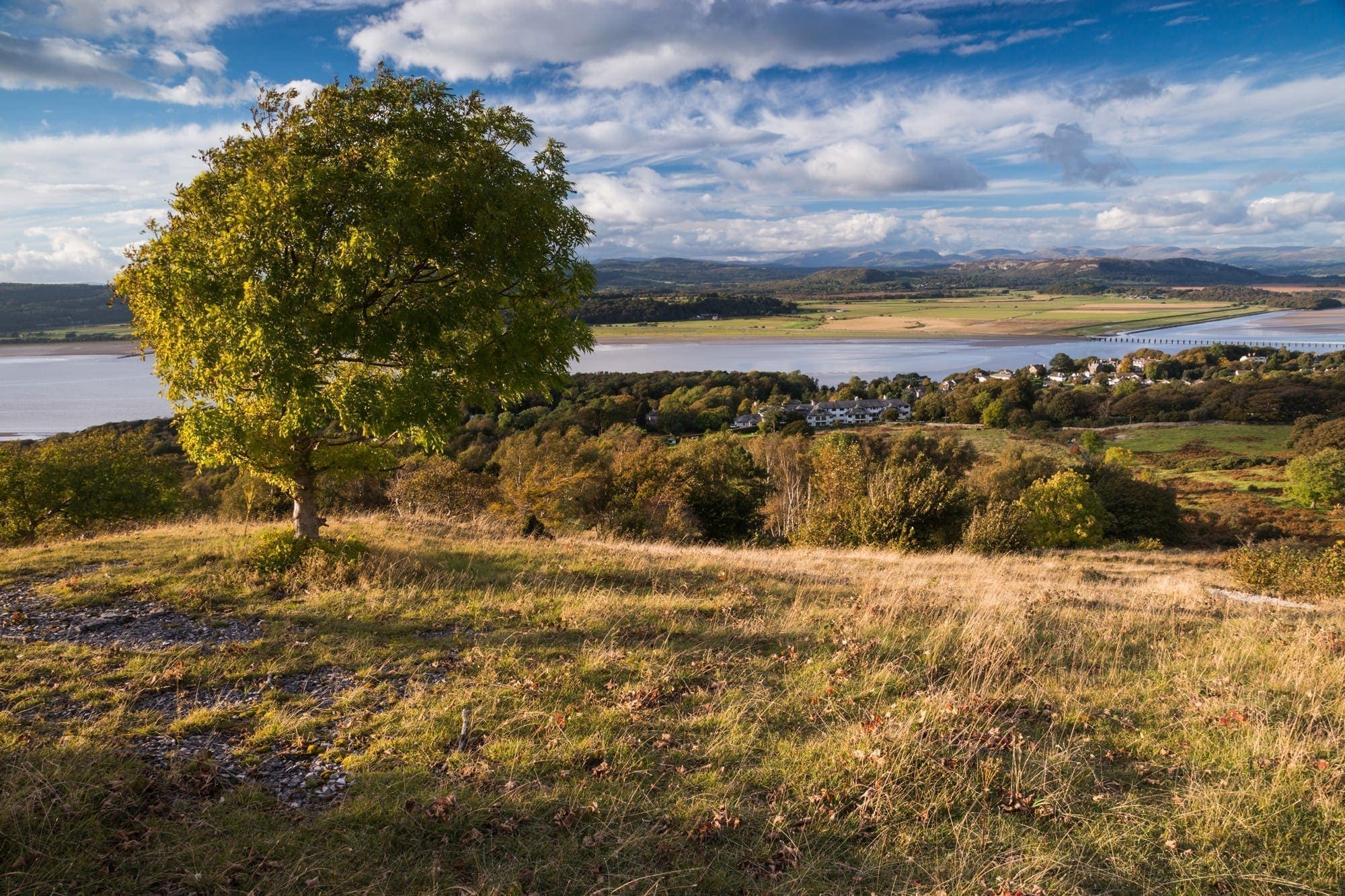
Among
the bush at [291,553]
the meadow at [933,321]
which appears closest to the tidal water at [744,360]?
the meadow at [933,321]

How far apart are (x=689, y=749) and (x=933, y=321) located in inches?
6859

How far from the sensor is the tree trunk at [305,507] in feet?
31.6

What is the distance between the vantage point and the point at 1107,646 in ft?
22.9

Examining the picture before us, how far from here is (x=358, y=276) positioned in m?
7.45

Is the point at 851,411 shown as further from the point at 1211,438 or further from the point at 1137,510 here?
the point at 1137,510

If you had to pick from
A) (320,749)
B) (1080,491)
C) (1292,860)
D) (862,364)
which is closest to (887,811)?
(1292,860)

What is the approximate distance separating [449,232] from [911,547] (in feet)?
56.8

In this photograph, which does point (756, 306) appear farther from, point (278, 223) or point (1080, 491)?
point (278, 223)

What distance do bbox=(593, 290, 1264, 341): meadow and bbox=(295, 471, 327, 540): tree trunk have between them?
114m

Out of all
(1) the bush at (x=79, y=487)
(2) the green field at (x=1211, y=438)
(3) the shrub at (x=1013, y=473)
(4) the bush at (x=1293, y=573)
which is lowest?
(2) the green field at (x=1211, y=438)

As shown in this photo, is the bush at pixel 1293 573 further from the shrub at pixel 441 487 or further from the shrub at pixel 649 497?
the shrub at pixel 441 487

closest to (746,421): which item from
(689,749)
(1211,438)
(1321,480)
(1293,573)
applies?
(1211,438)

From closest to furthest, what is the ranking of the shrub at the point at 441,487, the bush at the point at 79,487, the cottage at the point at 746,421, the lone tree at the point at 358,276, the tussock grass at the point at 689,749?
1. the tussock grass at the point at 689,749
2. the lone tree at the point at 358,276
3. the bush at the point at 79,487
4. the shrub at the point at 441,487
5. the cottage at the point at 746,421

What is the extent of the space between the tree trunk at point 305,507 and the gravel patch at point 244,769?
5355mm
